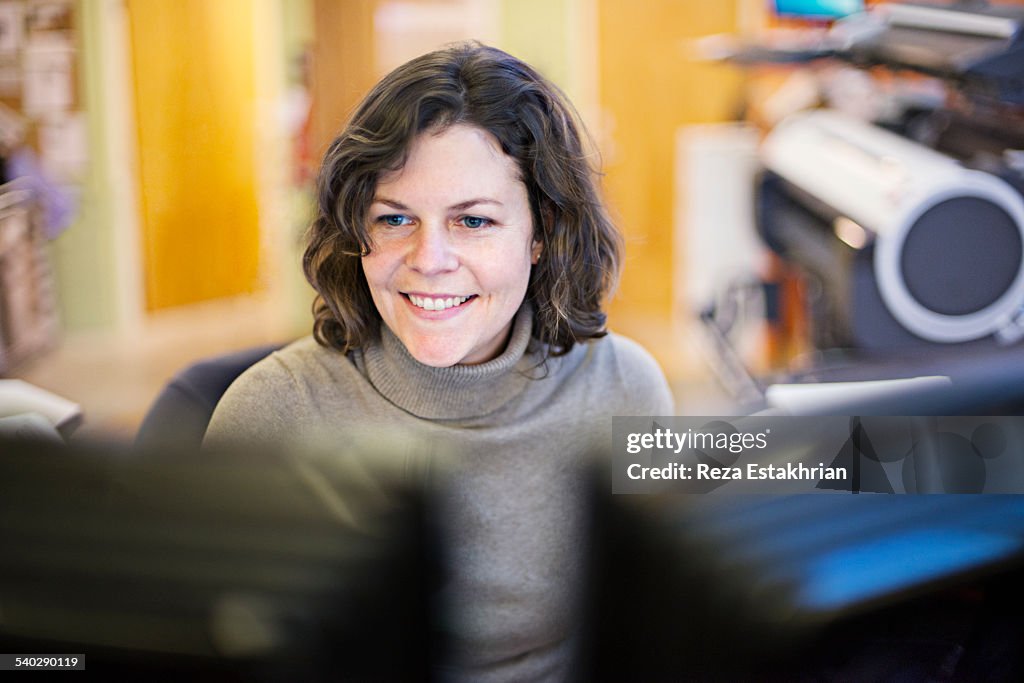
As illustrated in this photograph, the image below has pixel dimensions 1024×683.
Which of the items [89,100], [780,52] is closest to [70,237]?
[89,100]

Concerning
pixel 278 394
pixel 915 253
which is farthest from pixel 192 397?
pixel 915 253

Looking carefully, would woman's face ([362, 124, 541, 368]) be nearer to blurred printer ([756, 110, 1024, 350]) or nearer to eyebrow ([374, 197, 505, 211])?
eyebrow ([374, 197, 505, 211])

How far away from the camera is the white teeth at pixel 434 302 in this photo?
0.75 meters

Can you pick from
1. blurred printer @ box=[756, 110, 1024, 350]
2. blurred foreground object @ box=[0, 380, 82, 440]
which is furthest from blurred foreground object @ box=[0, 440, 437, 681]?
blurred printer @ box=[756, 110, 1024, 350]

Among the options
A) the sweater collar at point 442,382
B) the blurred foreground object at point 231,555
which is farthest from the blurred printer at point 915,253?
the blurred foreground object at point 231,555

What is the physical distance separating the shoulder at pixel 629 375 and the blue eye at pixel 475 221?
0.18 m

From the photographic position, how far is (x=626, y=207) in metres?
4.33

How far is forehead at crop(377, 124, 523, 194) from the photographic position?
0.71m

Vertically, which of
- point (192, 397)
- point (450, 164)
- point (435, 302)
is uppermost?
point (450, 164)

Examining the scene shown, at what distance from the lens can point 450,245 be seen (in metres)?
0.73

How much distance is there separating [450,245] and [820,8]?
4.30 ft

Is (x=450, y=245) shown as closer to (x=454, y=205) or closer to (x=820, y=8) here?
(x=454, y=205)

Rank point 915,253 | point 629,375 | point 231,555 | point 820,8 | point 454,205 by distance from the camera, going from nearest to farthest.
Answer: point 231,555 < point 454,205 < point 629,375 < point 915,253 < point 820,8

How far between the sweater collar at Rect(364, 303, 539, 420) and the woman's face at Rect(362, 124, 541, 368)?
0.05 feet
